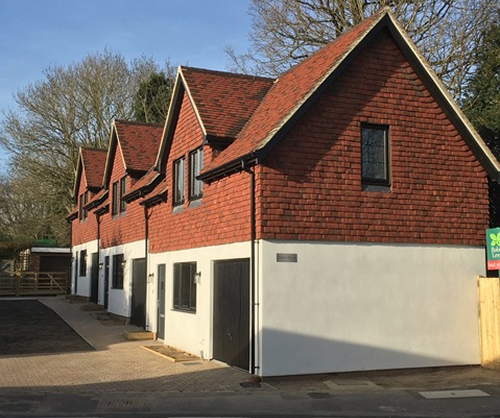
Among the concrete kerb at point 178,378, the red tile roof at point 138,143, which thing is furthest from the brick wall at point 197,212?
the red tile roof at point 138,143

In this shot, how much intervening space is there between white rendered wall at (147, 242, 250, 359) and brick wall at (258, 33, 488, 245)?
146cm

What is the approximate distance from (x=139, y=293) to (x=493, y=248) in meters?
12.5

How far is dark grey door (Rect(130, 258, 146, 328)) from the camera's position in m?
21.0

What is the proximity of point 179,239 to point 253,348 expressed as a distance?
5566 millimetres

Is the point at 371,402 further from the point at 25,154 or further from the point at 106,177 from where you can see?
the point at 25,154

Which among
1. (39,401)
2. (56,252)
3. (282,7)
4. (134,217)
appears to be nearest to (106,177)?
(134,217)

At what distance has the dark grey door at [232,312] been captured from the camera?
42.6 feet

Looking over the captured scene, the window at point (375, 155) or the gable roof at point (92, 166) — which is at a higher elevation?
the gable roof at point (92, 166)

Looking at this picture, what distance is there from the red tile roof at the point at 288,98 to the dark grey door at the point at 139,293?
7.66m

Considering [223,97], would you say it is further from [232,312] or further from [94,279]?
[94,279]

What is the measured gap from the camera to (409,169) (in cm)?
1389

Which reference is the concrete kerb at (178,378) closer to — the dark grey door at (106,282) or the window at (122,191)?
the window at (122,191)

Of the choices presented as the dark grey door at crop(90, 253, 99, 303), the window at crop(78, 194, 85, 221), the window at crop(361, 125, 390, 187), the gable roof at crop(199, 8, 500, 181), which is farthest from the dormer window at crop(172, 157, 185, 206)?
the window at crop(78, 194, 85, 221)

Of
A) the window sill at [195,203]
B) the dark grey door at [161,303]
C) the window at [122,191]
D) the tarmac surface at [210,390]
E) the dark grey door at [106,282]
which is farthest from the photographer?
the dark grey door at [106,282]
